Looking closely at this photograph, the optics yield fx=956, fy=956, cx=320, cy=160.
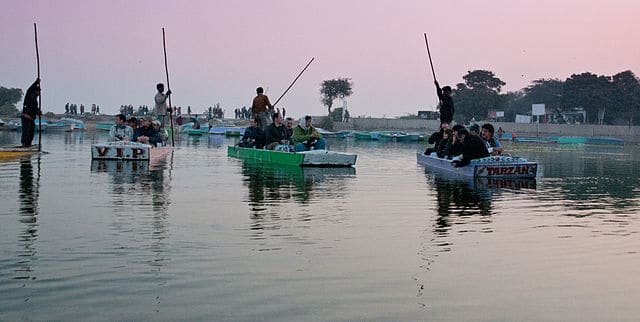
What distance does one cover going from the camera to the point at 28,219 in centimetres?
1198

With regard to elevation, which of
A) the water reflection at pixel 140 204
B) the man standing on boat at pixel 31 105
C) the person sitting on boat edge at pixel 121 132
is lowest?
the water reflection at pixel 140 204

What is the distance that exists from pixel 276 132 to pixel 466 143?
718 cm

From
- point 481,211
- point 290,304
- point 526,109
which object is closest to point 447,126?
point 481,211

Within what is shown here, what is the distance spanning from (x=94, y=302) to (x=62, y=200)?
25.9 feet

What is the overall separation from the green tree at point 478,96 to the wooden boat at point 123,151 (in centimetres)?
8891

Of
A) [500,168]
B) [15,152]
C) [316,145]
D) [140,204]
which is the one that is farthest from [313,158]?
[140,204]

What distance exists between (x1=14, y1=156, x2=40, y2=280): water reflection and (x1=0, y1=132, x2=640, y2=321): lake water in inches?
1.2

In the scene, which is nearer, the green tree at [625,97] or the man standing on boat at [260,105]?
the man standing on boat at [260,105]

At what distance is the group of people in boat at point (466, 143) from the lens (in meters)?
22.5

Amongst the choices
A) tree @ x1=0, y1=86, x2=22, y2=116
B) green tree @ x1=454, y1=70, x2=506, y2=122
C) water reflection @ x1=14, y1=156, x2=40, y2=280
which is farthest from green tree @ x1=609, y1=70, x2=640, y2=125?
water reflection @ x1=14, y1=156, x2=40, y2=280

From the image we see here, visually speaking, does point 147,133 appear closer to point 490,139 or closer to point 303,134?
point 303,134

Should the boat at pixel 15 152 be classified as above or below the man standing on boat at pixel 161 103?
below

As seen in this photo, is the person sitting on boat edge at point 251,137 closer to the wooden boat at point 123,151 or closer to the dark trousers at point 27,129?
the wooden boat at point 123,151

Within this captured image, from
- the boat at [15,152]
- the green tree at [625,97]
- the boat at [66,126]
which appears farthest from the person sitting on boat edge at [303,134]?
the green tree at [625,97]
